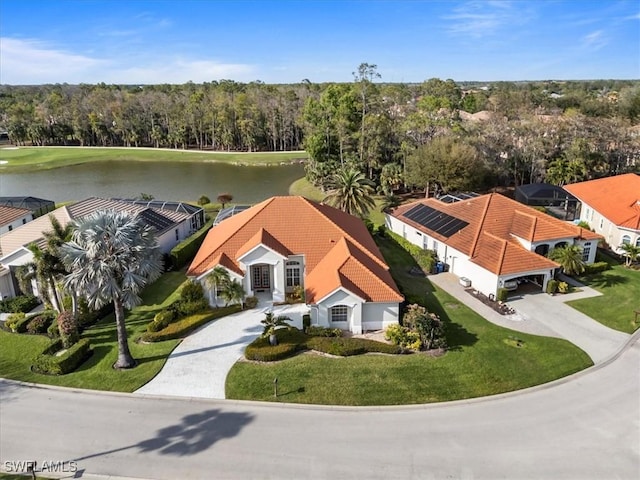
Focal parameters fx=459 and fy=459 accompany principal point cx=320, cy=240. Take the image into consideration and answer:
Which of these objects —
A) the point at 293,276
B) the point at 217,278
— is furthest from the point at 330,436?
the point at 293,276

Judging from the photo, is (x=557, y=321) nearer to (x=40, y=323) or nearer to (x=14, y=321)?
(x=40, y=323)

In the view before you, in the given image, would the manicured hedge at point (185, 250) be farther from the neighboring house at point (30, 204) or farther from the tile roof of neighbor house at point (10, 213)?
the neighboring house at point (30, 204)

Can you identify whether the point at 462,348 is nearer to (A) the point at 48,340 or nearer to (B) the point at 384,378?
(B) the point at 384,378

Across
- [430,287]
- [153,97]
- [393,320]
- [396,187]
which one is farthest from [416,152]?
[153,97]

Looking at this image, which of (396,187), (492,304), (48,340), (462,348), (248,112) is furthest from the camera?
(248,112)

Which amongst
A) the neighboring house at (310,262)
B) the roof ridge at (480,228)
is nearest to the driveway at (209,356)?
the neighboring house at (310,262)
